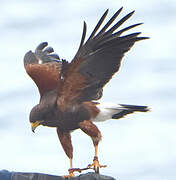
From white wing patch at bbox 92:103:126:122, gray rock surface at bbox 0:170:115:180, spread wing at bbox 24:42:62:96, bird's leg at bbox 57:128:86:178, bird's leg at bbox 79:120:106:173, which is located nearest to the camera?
gray rock surface at bbox 0:170:115:180

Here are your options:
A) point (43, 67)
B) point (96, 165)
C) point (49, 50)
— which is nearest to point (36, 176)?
point (96, 165)

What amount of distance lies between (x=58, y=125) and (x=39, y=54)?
3.29m

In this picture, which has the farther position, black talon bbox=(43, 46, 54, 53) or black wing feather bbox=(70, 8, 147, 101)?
black talon bbox=(43, 46, 54, 53)

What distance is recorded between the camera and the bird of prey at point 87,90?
1091cm

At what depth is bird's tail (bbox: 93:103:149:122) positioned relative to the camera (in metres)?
11.2

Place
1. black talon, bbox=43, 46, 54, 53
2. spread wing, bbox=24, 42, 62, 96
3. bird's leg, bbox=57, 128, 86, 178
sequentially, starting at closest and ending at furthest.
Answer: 1. bird's leg, bbox=57, 128, 86, 178
2. spread wing, bbox=24, 42, 62, 96
3. black talon, bbox=43, 46, 54, 53

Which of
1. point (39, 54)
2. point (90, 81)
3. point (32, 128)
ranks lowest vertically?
point (32, 128)

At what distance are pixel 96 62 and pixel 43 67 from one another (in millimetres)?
1797

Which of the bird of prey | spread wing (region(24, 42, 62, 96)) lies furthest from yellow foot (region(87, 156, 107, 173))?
spread wing (region(24, 42, 62, 96))

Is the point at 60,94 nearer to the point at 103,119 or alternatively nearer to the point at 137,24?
the point at 103,119

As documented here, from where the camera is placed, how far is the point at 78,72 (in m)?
11.0

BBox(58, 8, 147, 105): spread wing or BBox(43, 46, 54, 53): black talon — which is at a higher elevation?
BBox(43, 46, 54, 53): black talon

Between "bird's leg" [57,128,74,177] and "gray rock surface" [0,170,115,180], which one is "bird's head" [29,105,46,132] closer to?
"bird's leg" [57,128,74,177]

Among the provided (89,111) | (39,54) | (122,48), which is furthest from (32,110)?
(39,54)
